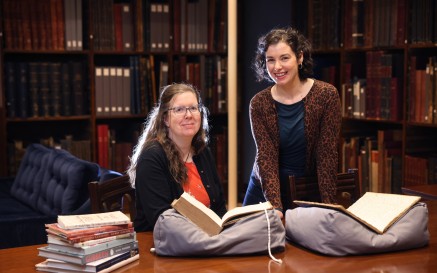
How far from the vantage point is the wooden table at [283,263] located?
1673 millimetres

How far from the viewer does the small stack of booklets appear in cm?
166

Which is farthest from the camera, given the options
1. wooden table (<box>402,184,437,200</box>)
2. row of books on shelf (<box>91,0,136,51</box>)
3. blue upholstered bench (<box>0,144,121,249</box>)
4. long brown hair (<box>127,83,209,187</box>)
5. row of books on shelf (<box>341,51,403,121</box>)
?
row of books on shelf (<box>91,0,136,51</box>)

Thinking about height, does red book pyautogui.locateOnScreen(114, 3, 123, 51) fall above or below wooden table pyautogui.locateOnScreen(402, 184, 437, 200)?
above

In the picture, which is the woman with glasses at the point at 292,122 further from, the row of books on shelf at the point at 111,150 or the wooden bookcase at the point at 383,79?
the row of books on shelf at the point at 111,150

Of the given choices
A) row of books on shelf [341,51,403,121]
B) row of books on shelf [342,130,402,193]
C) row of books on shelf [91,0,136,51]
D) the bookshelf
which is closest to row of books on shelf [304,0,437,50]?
row of books on shelf [341,51,403,121]

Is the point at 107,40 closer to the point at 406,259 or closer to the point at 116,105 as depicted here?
the point at 116,105

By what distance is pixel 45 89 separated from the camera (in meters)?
4.39

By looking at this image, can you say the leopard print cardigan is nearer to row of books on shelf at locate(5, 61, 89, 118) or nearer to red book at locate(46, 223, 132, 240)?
red book at locate(46, 223, 132, 240)

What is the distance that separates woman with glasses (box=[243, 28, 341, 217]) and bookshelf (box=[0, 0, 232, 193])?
2.13m

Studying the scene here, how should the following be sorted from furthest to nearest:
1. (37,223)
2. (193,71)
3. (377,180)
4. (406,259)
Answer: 1. (193,71)
2. (377,180)
3. (37,223)
4. (406,259)

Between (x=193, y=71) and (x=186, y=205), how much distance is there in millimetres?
3134

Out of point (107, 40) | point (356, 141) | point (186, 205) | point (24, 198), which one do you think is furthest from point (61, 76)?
point (186, 205)

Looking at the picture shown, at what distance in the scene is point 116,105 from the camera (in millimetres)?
4613

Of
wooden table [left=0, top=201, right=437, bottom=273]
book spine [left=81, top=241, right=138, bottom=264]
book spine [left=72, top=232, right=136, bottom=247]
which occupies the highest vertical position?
book spine [left=72, top=232, right=136, bottom=247]
